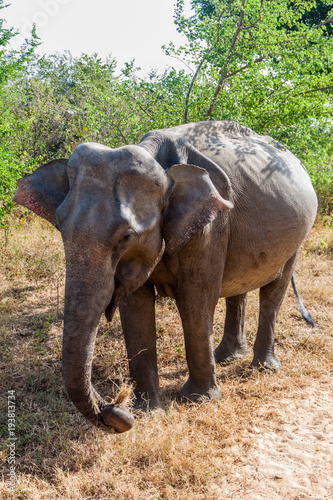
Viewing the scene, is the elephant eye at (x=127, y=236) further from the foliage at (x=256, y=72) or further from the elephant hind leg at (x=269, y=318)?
the foliage at (x=256, y=72)

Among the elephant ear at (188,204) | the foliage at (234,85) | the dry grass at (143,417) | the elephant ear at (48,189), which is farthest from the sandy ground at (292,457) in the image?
the foliage at (234,85)

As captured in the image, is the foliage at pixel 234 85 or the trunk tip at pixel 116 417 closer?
the trunk tip at pixel 116 417

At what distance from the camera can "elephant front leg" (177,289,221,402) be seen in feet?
13.2

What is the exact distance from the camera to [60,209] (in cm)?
296

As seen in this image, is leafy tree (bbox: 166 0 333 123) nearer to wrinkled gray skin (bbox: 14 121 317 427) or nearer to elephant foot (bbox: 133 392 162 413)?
wrinkled gray skin (bbox: 14 121 317 427)

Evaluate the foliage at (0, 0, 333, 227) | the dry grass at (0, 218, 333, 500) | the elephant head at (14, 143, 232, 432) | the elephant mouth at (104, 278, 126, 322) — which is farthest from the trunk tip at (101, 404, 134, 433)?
the foliage at (0, 0, 333, 227)

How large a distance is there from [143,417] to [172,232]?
1.56 metres

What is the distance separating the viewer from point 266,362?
5.26m

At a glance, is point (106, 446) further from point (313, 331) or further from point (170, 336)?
point (313, 331)

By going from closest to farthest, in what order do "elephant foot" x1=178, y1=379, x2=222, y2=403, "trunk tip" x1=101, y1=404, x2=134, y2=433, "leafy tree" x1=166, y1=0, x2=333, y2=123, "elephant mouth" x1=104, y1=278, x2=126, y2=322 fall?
1. "trunk tip" x1=101, y1=404, x2=134, y2=433
2. "elephant mouth" x1=104, y1=278, x2=126, y2=322
3. "elephant foot" x1=178, y1=379, x2=222, y2=403
4. "leafy tree" x1=166, y1=0, x2=333, y2=123

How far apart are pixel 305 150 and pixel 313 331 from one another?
4061mm

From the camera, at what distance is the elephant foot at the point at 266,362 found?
206 inches

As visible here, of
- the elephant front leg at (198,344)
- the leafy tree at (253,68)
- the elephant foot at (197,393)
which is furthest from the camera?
the leafy tree at (253,68)

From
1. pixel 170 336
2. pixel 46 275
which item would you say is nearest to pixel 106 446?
pixel 170 336
